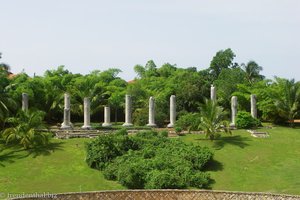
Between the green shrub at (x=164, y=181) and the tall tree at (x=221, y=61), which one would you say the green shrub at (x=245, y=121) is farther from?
the tall tree at (x=221, y=61)

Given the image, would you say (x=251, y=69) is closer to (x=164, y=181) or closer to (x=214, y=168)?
(x=214, y=168)

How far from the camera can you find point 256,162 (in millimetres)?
32188

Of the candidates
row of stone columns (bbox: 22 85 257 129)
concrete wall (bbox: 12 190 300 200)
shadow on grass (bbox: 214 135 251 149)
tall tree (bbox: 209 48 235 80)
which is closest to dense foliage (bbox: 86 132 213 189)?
shadow on grass (bbox: 214 135 251 149)

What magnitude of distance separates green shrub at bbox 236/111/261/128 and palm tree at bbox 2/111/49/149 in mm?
17396

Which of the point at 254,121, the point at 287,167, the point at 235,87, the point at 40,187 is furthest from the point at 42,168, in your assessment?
the point at 235,87

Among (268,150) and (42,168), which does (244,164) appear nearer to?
(268,150)

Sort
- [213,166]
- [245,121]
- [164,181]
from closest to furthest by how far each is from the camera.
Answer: [164,181]
[213,166]
[245,121]

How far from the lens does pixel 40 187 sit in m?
27.5

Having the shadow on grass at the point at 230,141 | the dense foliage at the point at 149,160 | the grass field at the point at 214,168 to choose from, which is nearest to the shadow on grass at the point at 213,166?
the grass field at the point at 214,168

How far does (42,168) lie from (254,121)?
67.8 feet

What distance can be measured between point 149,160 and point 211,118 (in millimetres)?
8008

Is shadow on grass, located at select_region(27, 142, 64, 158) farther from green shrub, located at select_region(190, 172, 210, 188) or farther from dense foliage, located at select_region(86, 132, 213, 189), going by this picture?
green shrub, located at select_region(190, 172, 210, 188)

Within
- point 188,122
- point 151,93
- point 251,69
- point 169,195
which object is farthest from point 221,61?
point 169,195

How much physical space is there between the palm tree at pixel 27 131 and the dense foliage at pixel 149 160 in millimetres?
4099
